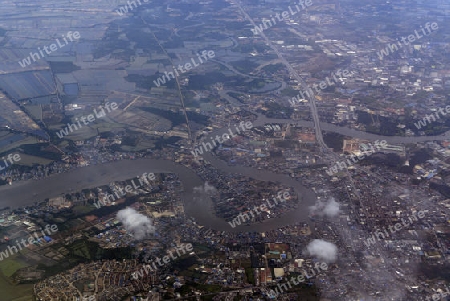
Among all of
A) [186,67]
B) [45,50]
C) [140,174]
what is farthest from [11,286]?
[45,50]

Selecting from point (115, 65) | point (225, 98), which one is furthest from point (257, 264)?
point (115, 65)

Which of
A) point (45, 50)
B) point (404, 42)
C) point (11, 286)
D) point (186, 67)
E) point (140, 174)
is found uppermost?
point (11, 286)

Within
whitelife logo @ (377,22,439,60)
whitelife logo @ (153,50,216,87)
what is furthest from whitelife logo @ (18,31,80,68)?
whitelife logo @ (377,22,439,60)

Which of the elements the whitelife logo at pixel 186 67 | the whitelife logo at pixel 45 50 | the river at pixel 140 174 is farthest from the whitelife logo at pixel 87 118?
the whitelife logo at pixel 45 50

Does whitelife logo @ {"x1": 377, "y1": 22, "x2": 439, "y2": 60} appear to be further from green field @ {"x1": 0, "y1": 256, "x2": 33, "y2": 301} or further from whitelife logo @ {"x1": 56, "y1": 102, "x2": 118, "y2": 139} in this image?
green field @ {"x1": 0, "y1": 256, "x2": 33, "y2": 301}

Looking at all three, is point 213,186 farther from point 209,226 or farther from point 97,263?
point 97,263

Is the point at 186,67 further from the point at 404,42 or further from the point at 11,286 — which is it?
the point at 11,286

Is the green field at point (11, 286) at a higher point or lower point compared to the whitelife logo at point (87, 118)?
higher

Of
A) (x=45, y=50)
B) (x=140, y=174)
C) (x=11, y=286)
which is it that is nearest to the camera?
(x=11, y=286)

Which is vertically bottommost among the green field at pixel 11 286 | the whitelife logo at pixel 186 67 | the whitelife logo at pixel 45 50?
the whitelife logo at pixel 186 67

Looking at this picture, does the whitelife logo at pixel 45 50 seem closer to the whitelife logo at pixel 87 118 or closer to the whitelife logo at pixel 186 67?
the whitelife logo at pixel 87 118

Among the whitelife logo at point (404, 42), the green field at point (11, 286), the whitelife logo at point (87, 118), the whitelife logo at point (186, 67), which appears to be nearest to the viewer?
the green field at point (11, 286)
